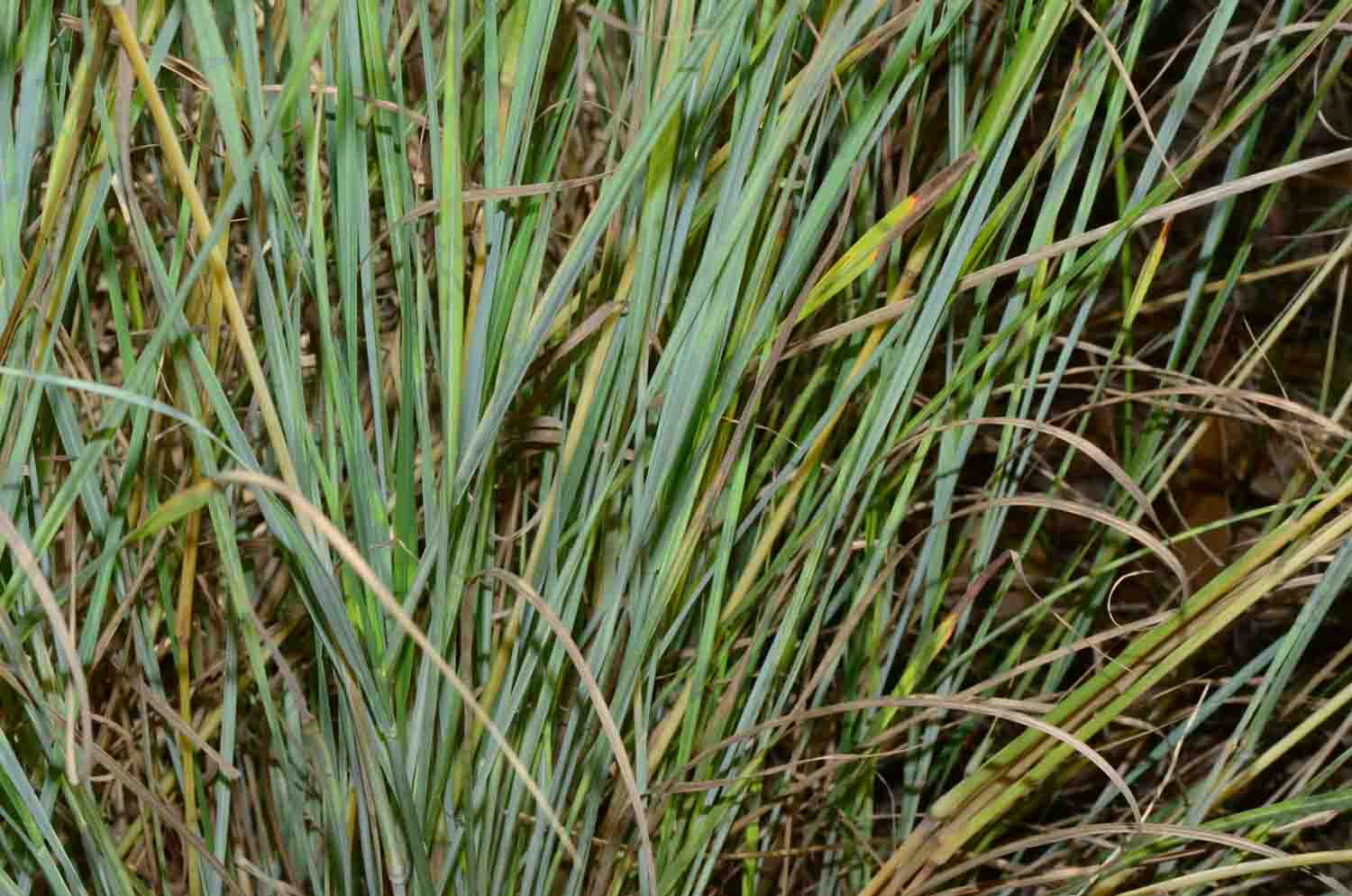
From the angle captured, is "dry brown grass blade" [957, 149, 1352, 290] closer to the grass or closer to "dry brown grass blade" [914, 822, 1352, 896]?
the grass

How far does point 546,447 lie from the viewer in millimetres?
530

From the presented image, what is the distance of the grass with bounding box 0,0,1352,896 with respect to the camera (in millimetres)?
413

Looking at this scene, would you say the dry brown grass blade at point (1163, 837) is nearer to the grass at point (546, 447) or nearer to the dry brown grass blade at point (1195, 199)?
the grass at point (546, 447)

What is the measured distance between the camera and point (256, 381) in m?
0.40

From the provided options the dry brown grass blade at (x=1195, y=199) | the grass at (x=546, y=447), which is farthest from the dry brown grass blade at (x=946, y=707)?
the dry brown grass blade at (x=1195, y=199)

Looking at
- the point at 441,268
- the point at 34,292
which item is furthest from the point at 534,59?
the point at 34,292

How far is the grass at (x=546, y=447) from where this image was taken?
0.41 m

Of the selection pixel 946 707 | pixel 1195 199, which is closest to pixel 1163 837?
pixel 946 707

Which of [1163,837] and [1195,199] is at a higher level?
[1195,199]

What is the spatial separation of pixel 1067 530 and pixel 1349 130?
34 centimetres

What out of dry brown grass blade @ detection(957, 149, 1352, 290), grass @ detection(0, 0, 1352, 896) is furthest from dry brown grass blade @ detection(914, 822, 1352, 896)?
dry brown grass blade @ detection(957, 149, 1352, 290)

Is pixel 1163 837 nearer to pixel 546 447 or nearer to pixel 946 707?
pixel 946 707

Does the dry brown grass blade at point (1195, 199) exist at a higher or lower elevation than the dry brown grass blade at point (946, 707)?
higher

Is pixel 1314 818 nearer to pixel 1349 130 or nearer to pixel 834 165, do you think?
pixel 834 165
